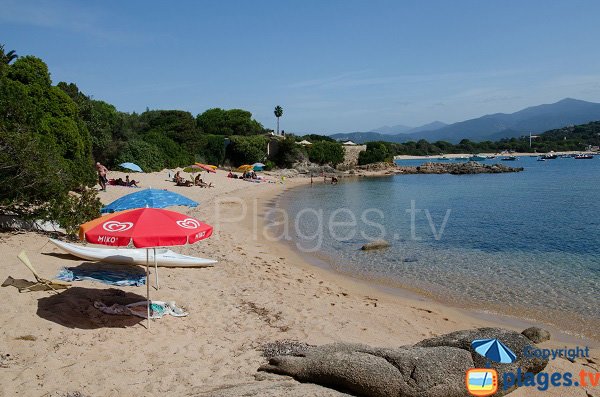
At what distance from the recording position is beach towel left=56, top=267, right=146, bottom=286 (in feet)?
29.8

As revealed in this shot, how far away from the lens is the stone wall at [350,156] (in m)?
77.2

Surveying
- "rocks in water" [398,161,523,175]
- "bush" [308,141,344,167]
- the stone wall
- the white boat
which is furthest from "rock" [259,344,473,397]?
"rocks in water" [398,161,523,175]

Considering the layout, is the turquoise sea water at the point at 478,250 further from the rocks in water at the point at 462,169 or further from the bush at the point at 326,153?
the rocks in water at the point at 462,169

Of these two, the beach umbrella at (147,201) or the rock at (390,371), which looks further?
the beach umbrella at (147,201)

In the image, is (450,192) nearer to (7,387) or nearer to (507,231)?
(507,231)

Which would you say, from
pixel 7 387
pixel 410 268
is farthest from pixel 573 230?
pixel 7 387

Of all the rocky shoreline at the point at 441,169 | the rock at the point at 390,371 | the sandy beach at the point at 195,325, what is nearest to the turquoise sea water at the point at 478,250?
the sandy beach at the point at 195,325

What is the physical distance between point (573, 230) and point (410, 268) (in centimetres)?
1269

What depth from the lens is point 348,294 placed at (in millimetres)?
11836

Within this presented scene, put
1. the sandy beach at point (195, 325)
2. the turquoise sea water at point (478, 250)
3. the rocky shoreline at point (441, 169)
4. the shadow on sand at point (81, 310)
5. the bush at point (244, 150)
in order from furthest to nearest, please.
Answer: the rocky shoreline at point (441, 169), the bush at point (244, 150), the turquoise sea water at point (478, 250), the shadow on sand at point (81, 310), the sandy beach at point (195, 325)

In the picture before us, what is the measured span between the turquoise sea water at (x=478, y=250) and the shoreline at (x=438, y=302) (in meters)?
0.17

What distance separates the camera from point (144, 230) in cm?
680

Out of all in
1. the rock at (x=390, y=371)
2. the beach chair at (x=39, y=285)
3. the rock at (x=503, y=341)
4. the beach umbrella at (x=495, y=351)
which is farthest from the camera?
the beach chair at (x=39, y=285)

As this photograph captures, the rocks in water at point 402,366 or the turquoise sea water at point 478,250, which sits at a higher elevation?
the rocks in water at point 402,366
